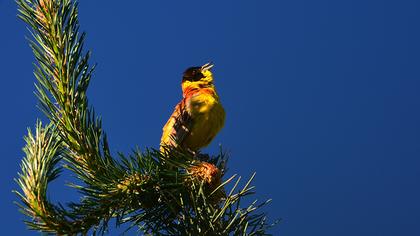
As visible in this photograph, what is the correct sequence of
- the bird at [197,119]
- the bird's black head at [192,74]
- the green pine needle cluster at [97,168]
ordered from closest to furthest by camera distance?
the green pine needle cluster at [97,168], the bird at [197,119], the bird's black head at [192,74]

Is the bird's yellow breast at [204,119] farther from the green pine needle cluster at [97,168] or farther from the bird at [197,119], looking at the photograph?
the green pine needle cluster at [97,168]

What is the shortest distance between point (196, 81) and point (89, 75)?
10.7 ft

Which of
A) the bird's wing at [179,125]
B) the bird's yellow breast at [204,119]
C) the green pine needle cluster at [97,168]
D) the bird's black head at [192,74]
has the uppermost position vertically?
the bird's black head at [192,74]

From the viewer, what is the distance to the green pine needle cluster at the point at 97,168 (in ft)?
6.06

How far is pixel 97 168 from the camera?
191cm

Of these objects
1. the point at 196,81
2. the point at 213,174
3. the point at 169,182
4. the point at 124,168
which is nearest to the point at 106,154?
the point at 124,168

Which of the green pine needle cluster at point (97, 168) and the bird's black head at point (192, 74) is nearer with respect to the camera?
the green pine needle cluster at point (97, 168)

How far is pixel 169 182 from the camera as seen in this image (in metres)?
1.96

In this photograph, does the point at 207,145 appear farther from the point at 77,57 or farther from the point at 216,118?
the point at 77,57

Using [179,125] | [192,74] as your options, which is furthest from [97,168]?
[192,74]

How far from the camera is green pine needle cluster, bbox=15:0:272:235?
72.7 inches

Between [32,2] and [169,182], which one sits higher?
[32,2]

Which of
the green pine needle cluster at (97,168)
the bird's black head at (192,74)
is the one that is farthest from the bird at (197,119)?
the green pine needle cluster at (97,168)

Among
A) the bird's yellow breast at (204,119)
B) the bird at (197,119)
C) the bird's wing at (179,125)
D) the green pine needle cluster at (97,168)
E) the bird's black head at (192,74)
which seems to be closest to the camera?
the green pine needle cluster at (97,168)
